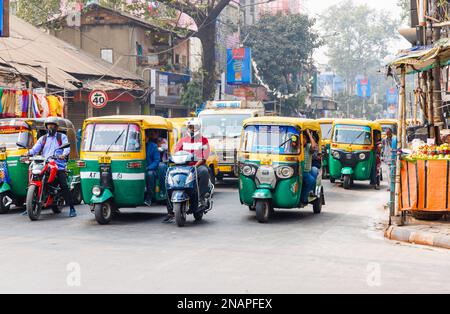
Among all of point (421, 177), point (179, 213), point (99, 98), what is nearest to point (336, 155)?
point (99, 98)

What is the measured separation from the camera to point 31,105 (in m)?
22.2

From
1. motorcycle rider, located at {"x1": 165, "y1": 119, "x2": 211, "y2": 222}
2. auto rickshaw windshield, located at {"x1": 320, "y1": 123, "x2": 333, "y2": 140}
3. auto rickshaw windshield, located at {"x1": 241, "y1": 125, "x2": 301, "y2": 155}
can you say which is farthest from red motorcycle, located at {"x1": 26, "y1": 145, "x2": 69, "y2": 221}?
auto rickshaw windshield, located at {"x1": 320, "y1": 123, "x2": 333, "y2": 140}

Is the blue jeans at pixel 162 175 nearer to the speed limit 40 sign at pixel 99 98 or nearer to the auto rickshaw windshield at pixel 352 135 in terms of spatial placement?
the auto rickshaw windshield at pixel 352 135

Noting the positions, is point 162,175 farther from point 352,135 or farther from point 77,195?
point 352,135

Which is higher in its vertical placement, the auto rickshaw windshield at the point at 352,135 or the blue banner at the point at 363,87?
the blue banner at the point at 363,87

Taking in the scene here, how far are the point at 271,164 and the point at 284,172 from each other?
11.2 inches

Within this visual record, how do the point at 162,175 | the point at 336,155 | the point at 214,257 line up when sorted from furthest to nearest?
1. the point at 336,155
2. the point at 162,175
3. the point at 214,257

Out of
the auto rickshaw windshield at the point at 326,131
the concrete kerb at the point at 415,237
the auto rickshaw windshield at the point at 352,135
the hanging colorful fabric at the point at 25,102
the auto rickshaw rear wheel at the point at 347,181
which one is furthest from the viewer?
the auto rickshaw windshield at the point at 326,131

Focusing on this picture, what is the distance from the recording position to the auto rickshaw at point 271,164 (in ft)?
44.4

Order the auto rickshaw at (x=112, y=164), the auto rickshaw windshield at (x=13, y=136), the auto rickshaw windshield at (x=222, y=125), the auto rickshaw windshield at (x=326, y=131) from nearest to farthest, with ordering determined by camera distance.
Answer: the auto rickshaw at (x=112, y=164) → the auto rickshaw windshield at (x=13, y=136) → the auto rickshaw windshield at (x=222, y=125) → the auto rickshaw windshield at (x=326, y=131)

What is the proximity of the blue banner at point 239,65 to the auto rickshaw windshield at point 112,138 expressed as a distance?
2874cm

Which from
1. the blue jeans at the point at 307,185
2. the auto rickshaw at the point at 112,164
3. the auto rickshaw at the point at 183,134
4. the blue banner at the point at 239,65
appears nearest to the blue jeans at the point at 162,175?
the auto rickshaw at the point at 112,164

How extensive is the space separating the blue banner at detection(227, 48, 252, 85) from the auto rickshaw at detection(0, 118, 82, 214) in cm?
2679

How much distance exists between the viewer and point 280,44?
165ft
